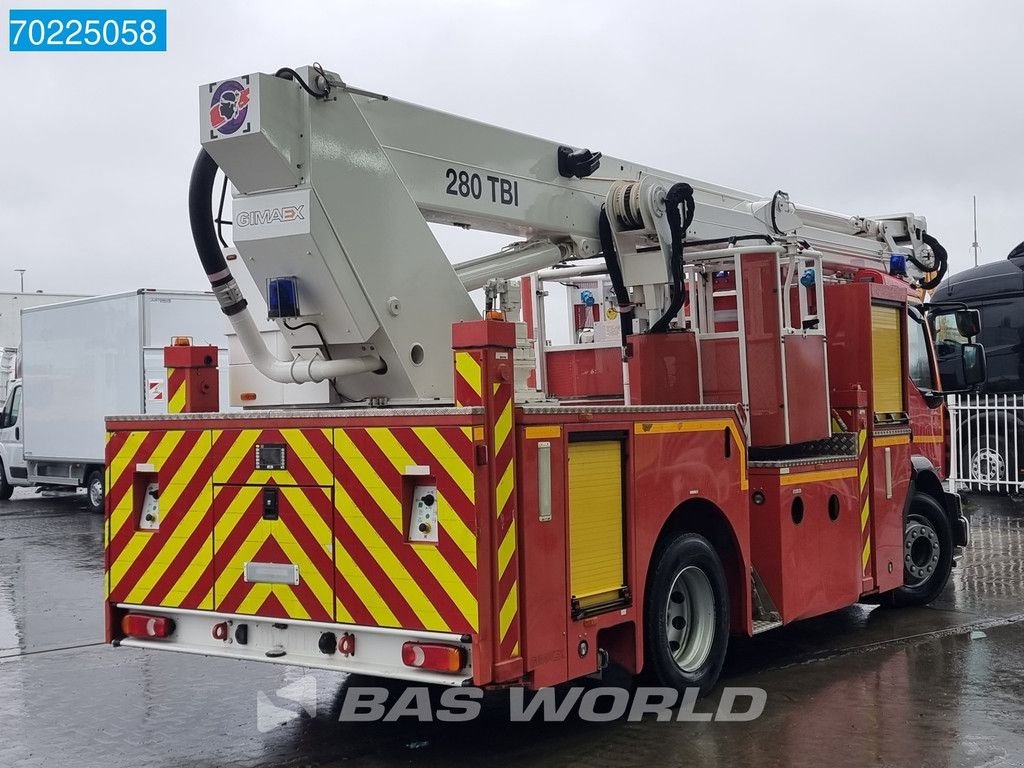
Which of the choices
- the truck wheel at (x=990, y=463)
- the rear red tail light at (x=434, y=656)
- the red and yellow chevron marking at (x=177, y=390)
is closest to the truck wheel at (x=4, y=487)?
the truck wheel at (x=990, y=463)

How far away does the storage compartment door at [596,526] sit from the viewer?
20.2 feet

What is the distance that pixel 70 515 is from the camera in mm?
20391

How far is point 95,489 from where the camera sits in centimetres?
2012

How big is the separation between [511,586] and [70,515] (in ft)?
54.0

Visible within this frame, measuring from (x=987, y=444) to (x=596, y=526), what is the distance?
1557 centimetres

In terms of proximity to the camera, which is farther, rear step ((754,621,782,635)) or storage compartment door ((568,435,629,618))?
rear step ((754,621,782,635))

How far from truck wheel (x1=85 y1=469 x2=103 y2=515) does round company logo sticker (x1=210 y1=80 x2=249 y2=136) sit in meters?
15.0

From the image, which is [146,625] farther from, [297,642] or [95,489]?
[95,489]

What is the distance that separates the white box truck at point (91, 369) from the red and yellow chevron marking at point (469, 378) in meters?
13.3

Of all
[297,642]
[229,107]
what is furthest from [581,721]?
[229,107]

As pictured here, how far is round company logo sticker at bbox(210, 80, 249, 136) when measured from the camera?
6121mm

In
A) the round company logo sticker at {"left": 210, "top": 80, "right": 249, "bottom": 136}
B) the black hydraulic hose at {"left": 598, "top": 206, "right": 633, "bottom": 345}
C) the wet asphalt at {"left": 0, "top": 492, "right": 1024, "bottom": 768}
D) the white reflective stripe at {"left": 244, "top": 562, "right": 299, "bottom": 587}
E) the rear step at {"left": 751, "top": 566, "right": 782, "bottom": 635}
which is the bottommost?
the wet asphalt at {"left": 0, "top": 492, "right": 1024, "bottom": 768}

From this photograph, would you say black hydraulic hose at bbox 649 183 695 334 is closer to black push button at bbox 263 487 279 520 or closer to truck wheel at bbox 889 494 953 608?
truck wheel at bbox 889 494 953 608

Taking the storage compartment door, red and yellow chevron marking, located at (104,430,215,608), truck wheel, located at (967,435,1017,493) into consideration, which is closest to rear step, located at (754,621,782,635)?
the storage compartment door
